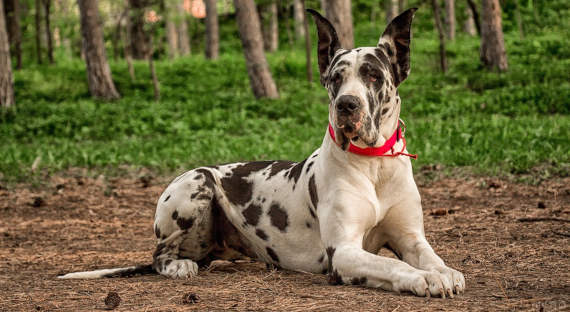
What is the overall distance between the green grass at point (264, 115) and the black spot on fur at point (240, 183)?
14.2ft

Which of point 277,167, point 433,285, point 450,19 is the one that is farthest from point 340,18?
point 450,19

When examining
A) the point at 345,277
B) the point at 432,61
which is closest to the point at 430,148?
the point at 345,277

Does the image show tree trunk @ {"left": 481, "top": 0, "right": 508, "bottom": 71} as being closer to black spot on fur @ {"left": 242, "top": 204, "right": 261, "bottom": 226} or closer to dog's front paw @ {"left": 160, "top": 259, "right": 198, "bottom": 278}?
black spot on fur @ {"left": 242, "top": 204, "right": 261, "bottom": 226}

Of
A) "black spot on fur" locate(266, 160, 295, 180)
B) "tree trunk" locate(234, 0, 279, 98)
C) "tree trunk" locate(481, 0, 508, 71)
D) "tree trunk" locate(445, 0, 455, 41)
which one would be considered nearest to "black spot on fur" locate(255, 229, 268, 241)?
"black spot on fur" locate(266, 160, 295, 180)

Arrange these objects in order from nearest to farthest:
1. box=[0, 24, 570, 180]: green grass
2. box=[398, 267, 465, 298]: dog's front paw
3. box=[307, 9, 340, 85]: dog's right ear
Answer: box=[398, 267, 465, 298]: dog's front paw → box=[307, 9, 340, 85]: dog's right ear → box=[0, 24, 570, 180]: green grass

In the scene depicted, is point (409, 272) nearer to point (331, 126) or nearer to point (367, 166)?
point (367, 166)

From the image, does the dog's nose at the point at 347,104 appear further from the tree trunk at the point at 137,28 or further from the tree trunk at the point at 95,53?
the tree trunk at the point at 137,28

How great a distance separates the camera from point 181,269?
4770mm

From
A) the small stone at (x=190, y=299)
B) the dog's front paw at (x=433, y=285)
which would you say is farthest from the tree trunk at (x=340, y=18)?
the small stone at (x=190, y=299)

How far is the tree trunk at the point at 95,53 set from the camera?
16.9 meters

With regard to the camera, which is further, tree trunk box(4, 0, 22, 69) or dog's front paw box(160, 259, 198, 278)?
tree trunk box(4, 0, 22, 69)

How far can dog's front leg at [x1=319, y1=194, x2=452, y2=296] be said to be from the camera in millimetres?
3549

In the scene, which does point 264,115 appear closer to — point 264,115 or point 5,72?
point 264,115

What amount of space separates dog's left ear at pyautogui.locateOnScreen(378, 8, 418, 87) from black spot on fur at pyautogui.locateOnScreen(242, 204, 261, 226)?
137 cm
